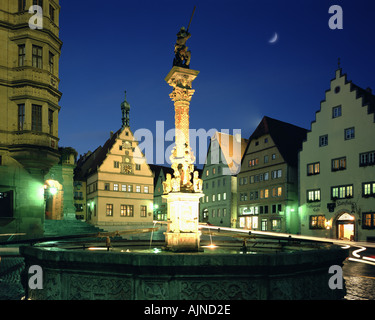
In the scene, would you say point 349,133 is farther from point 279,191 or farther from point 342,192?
point 279,191

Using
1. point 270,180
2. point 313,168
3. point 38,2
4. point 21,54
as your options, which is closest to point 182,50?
point 21,54

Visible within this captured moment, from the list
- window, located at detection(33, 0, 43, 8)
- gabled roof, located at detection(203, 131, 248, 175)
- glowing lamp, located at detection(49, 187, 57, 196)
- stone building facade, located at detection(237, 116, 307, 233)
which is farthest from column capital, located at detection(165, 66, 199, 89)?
gabled roof, located at detection(203, 131, 248, 175)

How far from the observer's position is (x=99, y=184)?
4891 cm

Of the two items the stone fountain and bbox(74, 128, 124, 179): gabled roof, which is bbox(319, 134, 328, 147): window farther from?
the stone fountain

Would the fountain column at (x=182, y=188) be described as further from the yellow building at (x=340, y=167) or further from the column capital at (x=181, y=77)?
the yellow building at (x=340, y=167)

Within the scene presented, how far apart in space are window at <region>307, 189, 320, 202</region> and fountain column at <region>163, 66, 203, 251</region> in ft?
102

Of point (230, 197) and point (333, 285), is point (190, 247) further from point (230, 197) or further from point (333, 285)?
point (230, 197)

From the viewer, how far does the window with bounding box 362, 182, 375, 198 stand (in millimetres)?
33156

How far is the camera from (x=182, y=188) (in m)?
11.9

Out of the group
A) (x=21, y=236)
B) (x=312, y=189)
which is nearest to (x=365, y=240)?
(x=312, y=189)

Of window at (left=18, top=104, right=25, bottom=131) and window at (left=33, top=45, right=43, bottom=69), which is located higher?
window at (left=33, top=45, right=43, bottom=69)

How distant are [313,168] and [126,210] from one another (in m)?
25.5

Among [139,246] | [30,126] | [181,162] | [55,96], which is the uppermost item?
[55,96]

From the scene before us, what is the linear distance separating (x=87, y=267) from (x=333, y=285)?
4.84m
